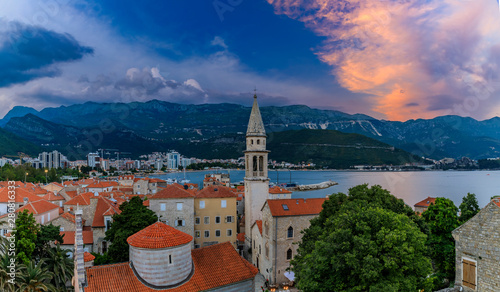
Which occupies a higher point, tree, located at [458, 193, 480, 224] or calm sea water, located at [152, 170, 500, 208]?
tree, located at [458, 193, 480, 224]

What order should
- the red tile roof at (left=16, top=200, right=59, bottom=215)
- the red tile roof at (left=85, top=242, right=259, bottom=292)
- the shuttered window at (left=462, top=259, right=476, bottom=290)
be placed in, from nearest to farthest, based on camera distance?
the shuttered window at (left=462, top=259, right=476, bottom=290) < the red tile roof at (left=85, top=242, right=259, bottom=292) < the red tile roof at (left=16, top=200, right=59, bottom=215)

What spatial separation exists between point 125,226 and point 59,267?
16.2 ft

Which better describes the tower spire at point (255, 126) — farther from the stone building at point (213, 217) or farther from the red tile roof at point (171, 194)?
the red tile roof at point (171, 194)

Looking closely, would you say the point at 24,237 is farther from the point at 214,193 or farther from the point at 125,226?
the point at 214,193

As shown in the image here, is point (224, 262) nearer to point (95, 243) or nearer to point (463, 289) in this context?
point (463, 289)

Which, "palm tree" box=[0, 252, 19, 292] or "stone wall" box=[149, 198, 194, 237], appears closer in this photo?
"palm tree" box=[0, 252, 19, 292]

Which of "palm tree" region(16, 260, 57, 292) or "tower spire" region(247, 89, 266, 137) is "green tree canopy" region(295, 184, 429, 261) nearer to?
"tower spire" region(247, 89, 266, 137)

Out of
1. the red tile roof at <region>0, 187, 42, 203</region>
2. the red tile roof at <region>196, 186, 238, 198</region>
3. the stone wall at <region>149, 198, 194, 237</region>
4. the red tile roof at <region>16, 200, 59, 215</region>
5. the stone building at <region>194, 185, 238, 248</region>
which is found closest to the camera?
the stone wall at <region>149, 198, 194, 237</region>

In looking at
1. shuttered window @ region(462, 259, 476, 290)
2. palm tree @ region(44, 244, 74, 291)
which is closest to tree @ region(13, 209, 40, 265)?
palm tree @ region(44, 244, 74, 291)

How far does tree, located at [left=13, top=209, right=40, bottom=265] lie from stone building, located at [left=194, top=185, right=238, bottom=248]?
549 inches

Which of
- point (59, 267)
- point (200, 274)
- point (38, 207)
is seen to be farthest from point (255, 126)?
point (38, 207)

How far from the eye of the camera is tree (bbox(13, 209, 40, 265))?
14.6 metres

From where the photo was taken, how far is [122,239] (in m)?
20.3

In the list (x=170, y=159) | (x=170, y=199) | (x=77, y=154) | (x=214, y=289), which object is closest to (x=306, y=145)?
(x=170, y=159)
